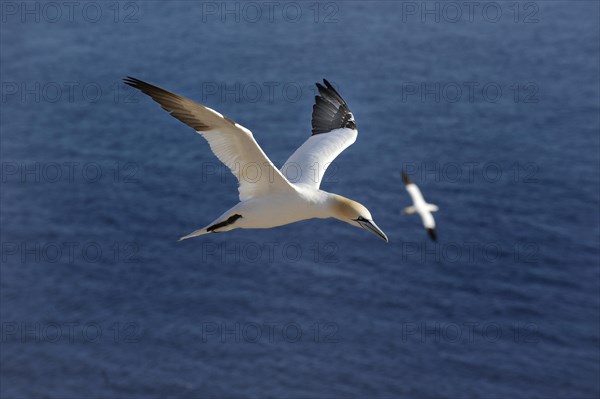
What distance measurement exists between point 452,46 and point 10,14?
46582 millimetres

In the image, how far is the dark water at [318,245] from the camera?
9075cm

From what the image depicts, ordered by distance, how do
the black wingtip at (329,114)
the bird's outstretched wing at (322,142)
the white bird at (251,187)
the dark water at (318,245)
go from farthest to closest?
1. the dark water at (318,245)
2. the black wingtip at (329,114)
3. the bird's outstretched wing at (322,142)
4. the white bird at (251,187)

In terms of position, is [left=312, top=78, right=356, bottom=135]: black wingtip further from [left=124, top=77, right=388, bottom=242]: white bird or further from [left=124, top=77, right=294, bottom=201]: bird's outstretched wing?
[left=124, top=77, right=294, bottom=201]: bird's outstretched wing

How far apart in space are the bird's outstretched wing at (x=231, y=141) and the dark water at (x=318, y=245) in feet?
212

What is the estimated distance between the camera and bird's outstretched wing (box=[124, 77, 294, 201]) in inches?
845

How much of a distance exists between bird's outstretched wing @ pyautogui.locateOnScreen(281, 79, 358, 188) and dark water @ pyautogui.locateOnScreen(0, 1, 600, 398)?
57.1 metres

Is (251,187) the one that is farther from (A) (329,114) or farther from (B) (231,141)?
(A) (329,114)

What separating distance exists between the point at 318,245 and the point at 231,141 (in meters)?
68.9

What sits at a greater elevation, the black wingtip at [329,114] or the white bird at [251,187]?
the black wingtip at [329,114]

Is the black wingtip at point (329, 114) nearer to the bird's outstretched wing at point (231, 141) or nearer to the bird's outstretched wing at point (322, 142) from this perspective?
the bird's outstretched wing at point (322, 142)

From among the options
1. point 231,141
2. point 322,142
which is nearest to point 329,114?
point 322,142

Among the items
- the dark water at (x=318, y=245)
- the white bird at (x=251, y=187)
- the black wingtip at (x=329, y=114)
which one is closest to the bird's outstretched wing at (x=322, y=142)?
the black wingtip at (x=329, y=114)

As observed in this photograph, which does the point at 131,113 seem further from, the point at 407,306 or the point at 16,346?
the point at 407,306

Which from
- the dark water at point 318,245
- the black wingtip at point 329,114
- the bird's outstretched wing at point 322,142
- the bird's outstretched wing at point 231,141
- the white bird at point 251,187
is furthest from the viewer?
the dark water at point 318,245
